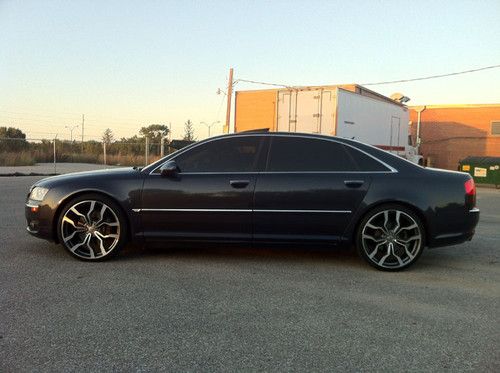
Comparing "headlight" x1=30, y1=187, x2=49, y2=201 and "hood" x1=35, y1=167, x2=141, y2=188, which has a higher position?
"hood" x1=35, y1=167, x2=141, y2=188

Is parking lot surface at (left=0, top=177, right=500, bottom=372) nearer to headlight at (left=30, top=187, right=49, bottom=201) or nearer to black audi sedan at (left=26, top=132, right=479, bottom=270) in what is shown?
black audi sedan at (left=26, top=132, right=479, bottom=270)

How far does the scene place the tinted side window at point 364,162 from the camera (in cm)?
511

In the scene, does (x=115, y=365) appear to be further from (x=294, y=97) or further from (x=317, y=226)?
(x=294, y=97)

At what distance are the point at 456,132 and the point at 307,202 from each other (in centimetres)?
3246

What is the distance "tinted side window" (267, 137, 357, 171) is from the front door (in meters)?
0.25

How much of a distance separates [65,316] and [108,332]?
494 millimetres

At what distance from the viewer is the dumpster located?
20.1 metres

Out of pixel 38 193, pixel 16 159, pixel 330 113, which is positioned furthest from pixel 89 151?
pixel 38 193

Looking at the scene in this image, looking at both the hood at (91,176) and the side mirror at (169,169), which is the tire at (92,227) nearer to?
the hood at (91,176)

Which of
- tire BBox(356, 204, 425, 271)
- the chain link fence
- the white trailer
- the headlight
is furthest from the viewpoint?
the chain link fence

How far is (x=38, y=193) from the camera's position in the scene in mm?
5285

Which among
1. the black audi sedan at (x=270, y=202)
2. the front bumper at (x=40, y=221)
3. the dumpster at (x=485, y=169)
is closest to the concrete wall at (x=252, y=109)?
the dumpster at (x=485, y=169)

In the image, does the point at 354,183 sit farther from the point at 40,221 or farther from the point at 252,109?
the point at 252,109

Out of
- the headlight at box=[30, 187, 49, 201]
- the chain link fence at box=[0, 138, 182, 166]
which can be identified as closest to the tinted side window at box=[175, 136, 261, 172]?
the headlight at box=[30, 187, 49, 201]
